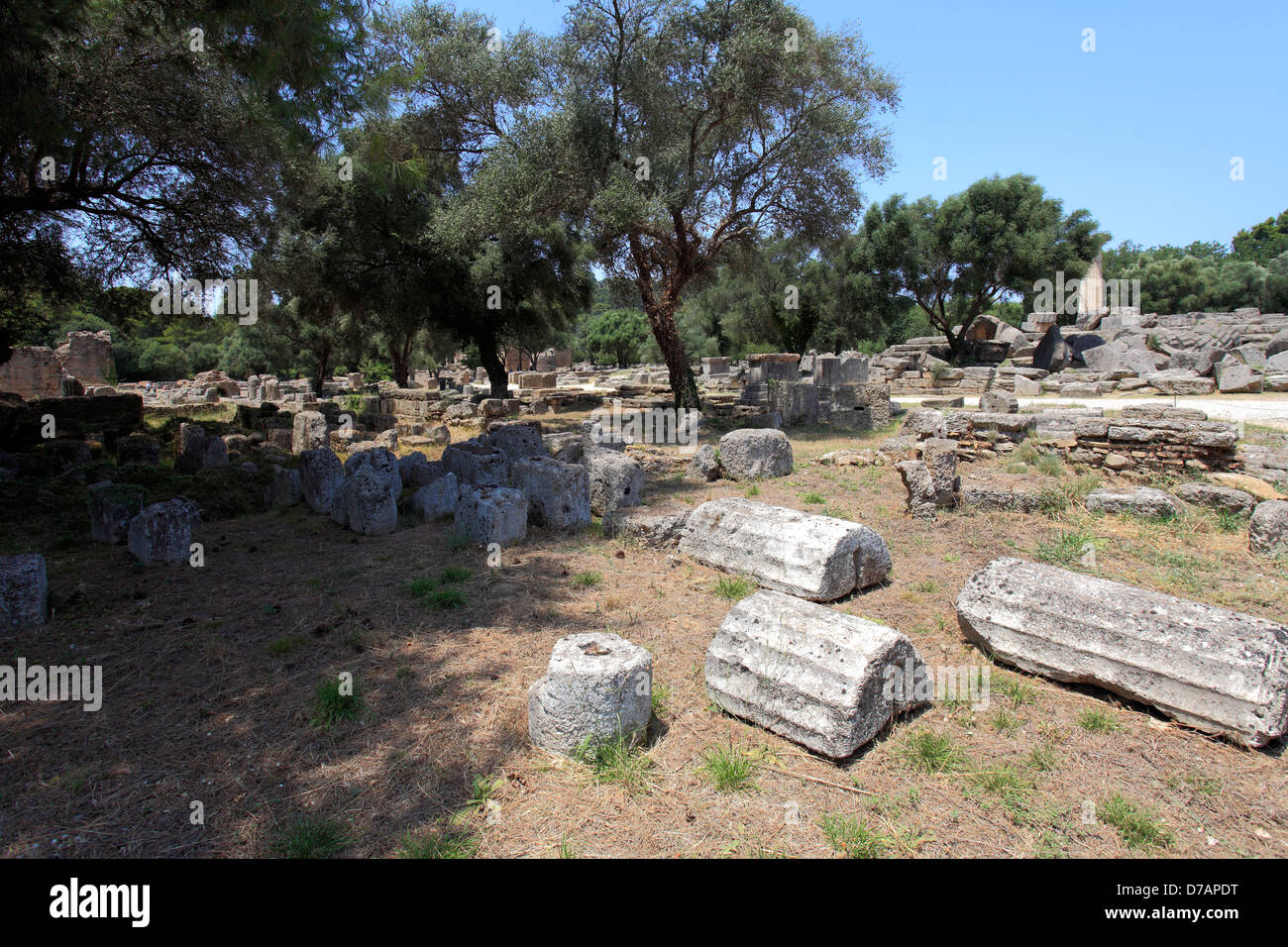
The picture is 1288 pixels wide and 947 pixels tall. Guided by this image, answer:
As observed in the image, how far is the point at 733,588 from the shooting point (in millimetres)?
5277

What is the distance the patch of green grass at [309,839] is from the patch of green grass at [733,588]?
10.2ft

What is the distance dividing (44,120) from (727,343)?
41249 millimetres

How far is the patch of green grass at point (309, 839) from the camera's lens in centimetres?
266

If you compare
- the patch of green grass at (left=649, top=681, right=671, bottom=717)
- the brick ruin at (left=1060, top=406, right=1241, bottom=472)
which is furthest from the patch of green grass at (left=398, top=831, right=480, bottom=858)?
the brick ruin at (left=1060, top=406, right=1241, bottom=472)

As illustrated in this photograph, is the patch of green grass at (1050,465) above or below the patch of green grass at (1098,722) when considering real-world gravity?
above

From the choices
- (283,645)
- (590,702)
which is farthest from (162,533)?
(590,702)

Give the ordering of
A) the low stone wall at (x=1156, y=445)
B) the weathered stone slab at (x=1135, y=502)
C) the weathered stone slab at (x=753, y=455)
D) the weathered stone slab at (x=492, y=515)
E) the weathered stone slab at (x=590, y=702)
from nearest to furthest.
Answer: the weathered stone slab at (x=590, y=702)
the weathered stone slab at (x=492, y=515)
the weathered stone slab at (x=1135, y=502)
the low stone wall at (x=1156, y=445)
the weathered stone slab at (x=753, y=455)

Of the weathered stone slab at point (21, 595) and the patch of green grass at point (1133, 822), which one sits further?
the weathered stone slab at point (21, 595)

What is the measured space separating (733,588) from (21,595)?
16.1 feet

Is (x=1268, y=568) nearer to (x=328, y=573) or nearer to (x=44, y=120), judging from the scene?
(x=328, y=573)

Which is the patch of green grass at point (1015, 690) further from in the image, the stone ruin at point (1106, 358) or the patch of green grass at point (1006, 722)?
the stone ruin at point (1106, 358)

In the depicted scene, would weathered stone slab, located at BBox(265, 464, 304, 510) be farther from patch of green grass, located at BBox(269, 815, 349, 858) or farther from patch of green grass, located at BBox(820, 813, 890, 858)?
patch of green grass, located at BBox(820, 813, 890, 858)

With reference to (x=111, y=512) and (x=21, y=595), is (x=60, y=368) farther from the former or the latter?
(x=21, y=595)

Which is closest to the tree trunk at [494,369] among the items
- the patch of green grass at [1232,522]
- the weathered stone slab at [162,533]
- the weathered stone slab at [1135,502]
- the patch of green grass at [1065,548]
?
the weathered stone slab at [162,533]
